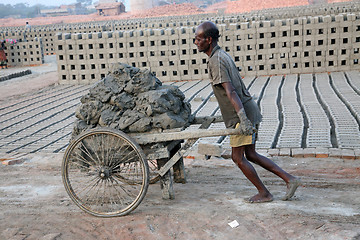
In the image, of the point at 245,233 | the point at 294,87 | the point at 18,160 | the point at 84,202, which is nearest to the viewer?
the point at 245,233

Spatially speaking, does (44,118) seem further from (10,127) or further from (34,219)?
(34,219)

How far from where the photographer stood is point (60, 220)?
3.45 m

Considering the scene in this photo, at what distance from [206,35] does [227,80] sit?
42 cm

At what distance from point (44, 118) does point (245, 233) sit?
653 cm

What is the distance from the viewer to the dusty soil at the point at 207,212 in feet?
10.0

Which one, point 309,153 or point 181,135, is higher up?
point 181,135

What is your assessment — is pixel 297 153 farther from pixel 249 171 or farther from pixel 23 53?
pixel 23 53

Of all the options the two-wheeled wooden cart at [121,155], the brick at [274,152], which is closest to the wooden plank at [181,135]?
the two-wheeled wooden cart at [121,155]

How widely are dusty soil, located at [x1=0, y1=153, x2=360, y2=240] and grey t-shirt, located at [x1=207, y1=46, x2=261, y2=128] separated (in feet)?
2.46

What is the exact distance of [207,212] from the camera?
3.36m

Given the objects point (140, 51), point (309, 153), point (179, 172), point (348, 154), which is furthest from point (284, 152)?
point (140, 51)

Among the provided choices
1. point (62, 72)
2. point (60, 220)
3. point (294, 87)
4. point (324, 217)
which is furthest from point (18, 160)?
point (62, 72)

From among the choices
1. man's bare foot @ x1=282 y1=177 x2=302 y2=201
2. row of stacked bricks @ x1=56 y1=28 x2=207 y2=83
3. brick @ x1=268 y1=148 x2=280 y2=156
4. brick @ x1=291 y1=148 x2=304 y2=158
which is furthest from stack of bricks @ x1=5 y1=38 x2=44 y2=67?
man's bare foot @ x1=282 y1=177 x2=302 y2=201

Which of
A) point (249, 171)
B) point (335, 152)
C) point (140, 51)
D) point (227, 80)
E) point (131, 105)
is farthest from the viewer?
point (140, 51)
